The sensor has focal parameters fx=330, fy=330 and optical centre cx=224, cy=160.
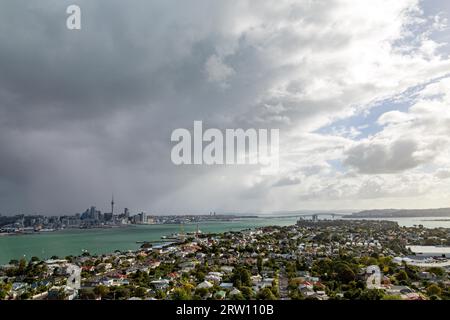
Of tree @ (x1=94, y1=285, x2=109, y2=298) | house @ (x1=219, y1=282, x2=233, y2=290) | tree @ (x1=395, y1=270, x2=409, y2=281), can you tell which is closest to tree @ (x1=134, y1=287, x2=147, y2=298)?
tree @ (x1=94, y1=285, x2=109, y2=298)

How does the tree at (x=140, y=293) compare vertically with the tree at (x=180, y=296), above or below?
below

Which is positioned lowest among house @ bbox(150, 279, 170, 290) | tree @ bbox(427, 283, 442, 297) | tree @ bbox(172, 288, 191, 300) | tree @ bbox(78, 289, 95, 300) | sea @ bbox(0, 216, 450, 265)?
sea @ bbox(0, 216, 450, 265)

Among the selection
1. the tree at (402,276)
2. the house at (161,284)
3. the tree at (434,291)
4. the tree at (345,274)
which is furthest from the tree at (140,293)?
the tree at (402,276)

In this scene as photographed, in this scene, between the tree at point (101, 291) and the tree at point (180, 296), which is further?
the tree at point (101, 291)

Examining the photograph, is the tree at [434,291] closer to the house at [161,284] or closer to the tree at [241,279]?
the tree at [241,279]

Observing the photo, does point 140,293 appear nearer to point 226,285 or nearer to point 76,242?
point 226,285

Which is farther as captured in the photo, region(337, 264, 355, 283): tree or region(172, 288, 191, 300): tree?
region(337, 264, 355, 283): tree

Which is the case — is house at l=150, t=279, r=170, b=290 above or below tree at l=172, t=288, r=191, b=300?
below

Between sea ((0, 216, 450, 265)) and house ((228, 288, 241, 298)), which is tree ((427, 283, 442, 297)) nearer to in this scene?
house ((228, 288, 241, 298))

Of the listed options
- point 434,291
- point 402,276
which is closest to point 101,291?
point 434,291

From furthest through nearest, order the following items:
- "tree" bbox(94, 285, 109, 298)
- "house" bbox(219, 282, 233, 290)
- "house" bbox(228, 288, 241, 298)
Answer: "house" bbox(219, 282, 233, 290), "tree" bbox(94, 285, 109, 298), "house" bbox(228, 288, 241, 298)
